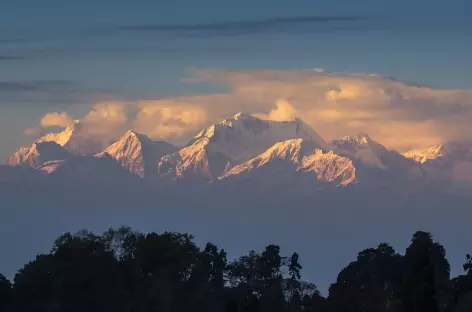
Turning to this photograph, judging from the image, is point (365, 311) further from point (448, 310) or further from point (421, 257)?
point (421, 257)

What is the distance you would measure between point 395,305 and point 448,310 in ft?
46.8

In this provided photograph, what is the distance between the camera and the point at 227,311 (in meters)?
164

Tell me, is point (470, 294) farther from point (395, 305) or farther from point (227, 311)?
point (227, 311)

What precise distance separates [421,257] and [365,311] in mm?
41248

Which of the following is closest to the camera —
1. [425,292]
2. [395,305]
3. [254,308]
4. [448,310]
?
[425,292]

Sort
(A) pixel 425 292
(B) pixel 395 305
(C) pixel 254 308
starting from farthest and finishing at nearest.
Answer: (B) pixel 395 305, (C) pixel 254 308, (A) pixel 425 292

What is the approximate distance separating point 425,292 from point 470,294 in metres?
33.8

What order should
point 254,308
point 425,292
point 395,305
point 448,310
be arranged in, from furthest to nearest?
point 448,310 < point 395,305 < point 254,308 < point 425,292

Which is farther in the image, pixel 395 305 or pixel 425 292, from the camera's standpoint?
pixel 395 305

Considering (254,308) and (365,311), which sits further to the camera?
(365,311)

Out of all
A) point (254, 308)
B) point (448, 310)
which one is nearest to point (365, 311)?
point (448, 310)

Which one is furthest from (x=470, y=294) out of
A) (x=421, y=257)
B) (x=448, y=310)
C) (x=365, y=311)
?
(x=421, y=257)

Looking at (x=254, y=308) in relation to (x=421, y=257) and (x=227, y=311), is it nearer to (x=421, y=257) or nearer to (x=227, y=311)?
(x=227, y=311)

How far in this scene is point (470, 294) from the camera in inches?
7333
